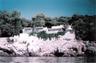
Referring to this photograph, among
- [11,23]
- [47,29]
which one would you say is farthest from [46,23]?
[11,23]

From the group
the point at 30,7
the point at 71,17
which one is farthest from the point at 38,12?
the point at 71,17

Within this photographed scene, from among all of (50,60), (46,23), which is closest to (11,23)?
(46,23)

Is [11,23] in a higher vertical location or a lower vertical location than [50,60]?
higher

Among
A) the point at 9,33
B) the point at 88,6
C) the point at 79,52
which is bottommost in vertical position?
the point at 79,52

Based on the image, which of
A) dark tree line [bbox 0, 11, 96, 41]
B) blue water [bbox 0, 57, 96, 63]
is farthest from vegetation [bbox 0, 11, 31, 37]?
blue water [bbox 0, 57, 96, 63]

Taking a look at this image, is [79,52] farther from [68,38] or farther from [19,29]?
[19,29]

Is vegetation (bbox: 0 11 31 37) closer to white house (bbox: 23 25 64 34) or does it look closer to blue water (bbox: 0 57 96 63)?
white house (bbox: 23 25 64 34)

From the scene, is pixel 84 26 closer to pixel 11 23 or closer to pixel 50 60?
pixel 50 60

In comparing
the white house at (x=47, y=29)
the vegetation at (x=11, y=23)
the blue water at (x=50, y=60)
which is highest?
the vegetation at (x=11, y=23)

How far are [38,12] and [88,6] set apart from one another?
459 mm

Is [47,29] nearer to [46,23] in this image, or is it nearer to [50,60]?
[46,23]

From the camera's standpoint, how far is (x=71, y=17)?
3230mm

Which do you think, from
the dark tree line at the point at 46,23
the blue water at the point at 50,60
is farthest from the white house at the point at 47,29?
the blue water at the point at 50,60

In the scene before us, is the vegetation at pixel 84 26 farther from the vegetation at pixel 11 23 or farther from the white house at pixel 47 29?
the vegetation at pixel 11 23
